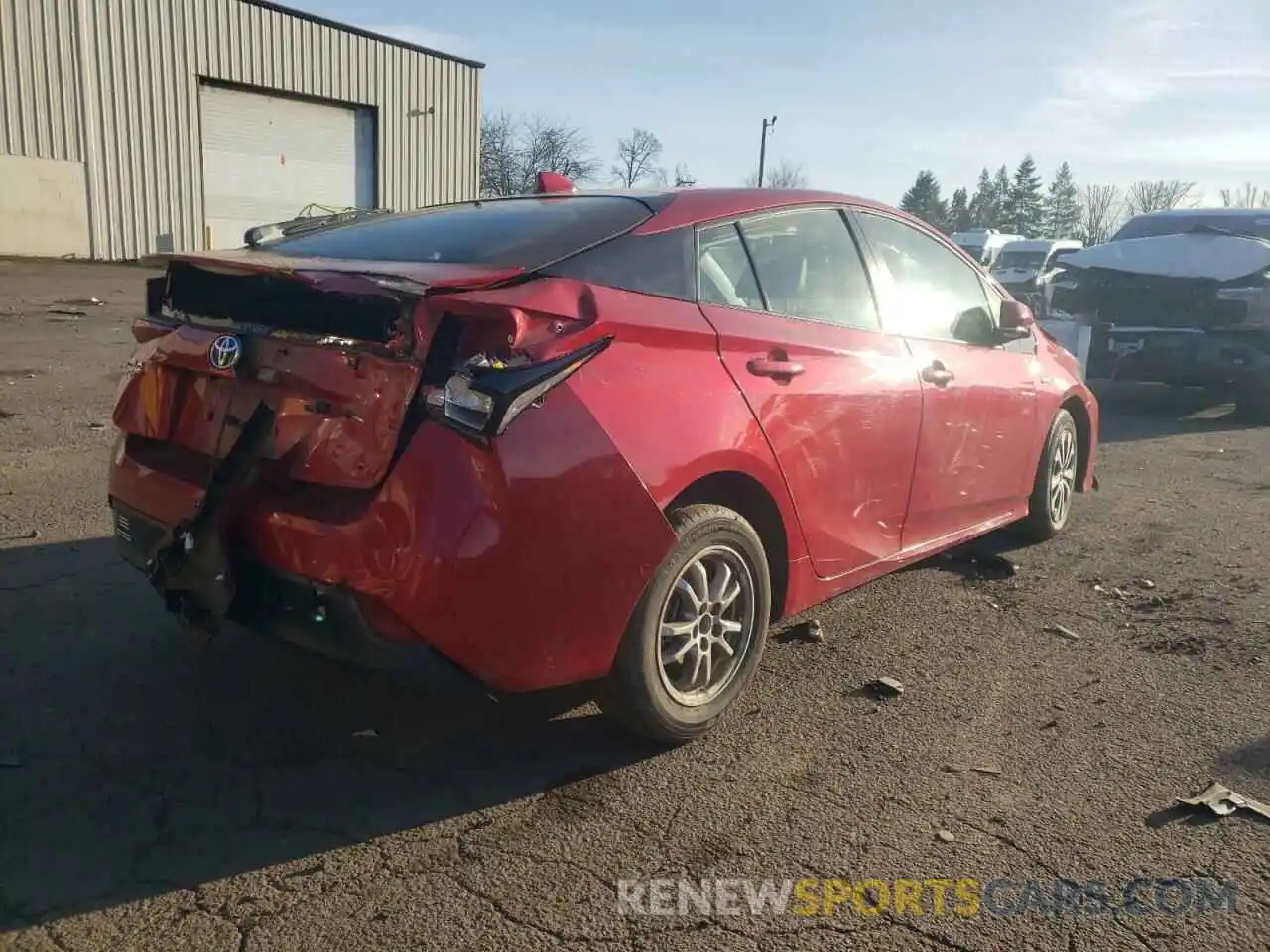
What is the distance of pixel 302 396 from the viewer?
2.78m

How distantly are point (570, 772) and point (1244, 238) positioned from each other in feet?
32.3

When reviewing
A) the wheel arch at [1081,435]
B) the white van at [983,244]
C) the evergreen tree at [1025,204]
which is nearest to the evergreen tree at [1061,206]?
the evergreen tree at [1025,204]

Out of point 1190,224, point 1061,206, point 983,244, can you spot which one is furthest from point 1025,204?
point 1190,224

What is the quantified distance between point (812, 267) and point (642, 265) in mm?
970

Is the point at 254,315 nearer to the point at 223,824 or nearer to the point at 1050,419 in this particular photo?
the point at 223,824

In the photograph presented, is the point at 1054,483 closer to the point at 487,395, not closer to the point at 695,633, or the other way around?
the point at 695,633

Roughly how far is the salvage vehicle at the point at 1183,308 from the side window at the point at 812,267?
23.0ft

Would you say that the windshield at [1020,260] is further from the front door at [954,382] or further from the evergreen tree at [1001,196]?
the evergreen tree at [1001,196]

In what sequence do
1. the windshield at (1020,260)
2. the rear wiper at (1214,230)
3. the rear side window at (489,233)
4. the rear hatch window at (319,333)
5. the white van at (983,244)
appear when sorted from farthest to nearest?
the white van at (983,244) < the windshield at (1020,260) < the rear wiper at (1214,230) < the rear side window at (489,233) < the rear hatch window at (319,333)

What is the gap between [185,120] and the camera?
22.8 meters

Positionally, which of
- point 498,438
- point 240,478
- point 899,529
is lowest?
point 899,529

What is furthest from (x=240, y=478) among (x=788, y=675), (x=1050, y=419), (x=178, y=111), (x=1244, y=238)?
(x=178, y=111)

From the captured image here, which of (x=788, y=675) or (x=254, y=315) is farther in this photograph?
(x=788, y=675)

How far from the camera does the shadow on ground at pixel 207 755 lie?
2568 millimetres
